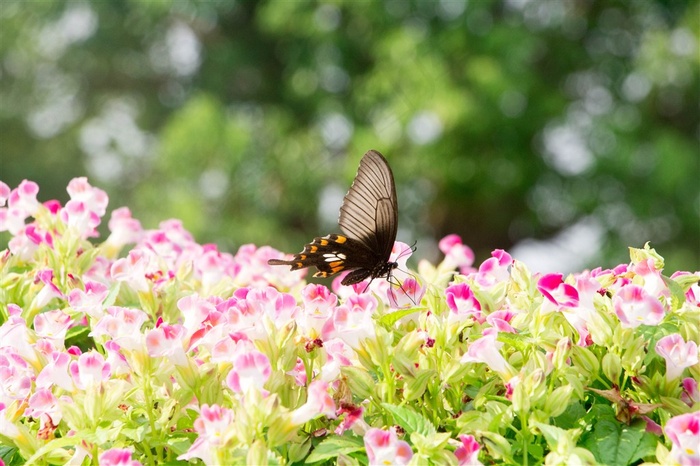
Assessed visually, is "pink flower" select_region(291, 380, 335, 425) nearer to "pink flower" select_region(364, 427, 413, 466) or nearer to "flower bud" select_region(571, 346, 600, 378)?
"pink flower" select_region(364, 427, 413, 466)

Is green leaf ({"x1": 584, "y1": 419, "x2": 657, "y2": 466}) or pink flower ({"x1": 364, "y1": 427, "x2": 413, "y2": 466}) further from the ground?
green leaf ({"x1": 584, "y1": 419, "x2": 657, "y2": 466})

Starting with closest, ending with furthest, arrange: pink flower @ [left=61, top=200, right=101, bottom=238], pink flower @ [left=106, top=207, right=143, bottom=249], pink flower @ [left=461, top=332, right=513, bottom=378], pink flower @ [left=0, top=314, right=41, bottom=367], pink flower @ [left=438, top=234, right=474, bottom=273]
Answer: pink flower @ [left=461, top=332, right=513, bottom=378] → pink flower @ [left=0, top=314, right=41, bottom=367] → pink flower @ [left=61, top=200, right=101, bottom=238] → pink flower @ [left=438, top=234, right=474, bottom=273] → pink flower @ [left=106, top=207, right=143, bottom=249]

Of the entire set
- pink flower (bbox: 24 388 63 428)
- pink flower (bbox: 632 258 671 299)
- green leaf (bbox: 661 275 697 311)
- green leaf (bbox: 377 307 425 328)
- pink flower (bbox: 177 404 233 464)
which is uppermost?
pink flower (bbox: 632 258 671 299)

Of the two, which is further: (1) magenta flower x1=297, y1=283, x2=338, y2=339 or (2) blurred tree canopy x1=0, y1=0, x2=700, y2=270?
(2) blurred tree canopy x1=0, y1=0, x2=700, y2=270

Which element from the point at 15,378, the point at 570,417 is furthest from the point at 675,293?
the point at 15,378

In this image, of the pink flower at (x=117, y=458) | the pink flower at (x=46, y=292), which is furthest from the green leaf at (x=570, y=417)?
the pink flower at (x=46, y=292)

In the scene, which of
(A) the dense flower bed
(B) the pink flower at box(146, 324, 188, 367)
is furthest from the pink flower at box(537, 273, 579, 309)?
(B) the pink flower at box(146, 324, 188, 367)

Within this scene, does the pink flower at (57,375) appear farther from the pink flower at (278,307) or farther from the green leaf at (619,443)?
the green leaf at (619,443)
